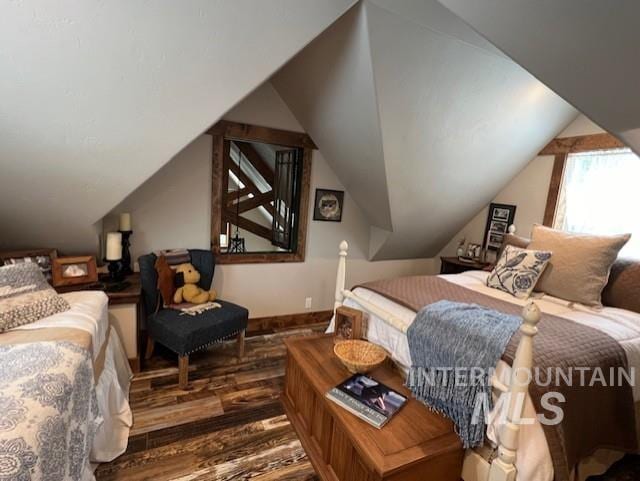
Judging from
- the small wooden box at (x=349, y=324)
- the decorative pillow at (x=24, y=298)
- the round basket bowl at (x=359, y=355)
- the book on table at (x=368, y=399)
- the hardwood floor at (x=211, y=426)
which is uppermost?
the decorative pillow at (x=24, y=298)

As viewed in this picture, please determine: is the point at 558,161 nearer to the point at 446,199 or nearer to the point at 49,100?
the point at 446,199

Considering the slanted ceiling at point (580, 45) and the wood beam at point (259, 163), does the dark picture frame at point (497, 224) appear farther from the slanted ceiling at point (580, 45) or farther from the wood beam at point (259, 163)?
the wood beam at point (259, 163)

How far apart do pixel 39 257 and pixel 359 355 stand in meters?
2.18

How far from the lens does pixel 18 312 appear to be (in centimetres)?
161

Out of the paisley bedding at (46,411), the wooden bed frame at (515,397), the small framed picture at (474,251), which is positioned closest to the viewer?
the paisley bedding at (46,411)

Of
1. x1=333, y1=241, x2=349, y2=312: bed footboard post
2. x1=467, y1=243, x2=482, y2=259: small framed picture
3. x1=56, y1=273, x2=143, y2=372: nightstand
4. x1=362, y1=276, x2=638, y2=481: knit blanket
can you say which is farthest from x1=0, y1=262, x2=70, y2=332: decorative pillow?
x1=467, y1=243, x2=482, y2=259: small framed picture

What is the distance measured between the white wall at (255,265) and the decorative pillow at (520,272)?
4.98ft

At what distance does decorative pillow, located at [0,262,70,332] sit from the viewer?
1.58 m

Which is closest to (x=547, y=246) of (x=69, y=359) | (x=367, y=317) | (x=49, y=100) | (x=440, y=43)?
(x=367, y=317)

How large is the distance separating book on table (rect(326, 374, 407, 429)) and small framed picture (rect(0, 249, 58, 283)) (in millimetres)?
2009

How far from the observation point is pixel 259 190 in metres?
4.39

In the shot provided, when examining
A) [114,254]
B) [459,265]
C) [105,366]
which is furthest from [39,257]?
[459,265]

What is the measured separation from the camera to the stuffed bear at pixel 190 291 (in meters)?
2.56

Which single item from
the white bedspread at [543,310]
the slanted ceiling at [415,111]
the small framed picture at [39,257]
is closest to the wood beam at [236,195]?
the slanted ceiling at [415,111]
